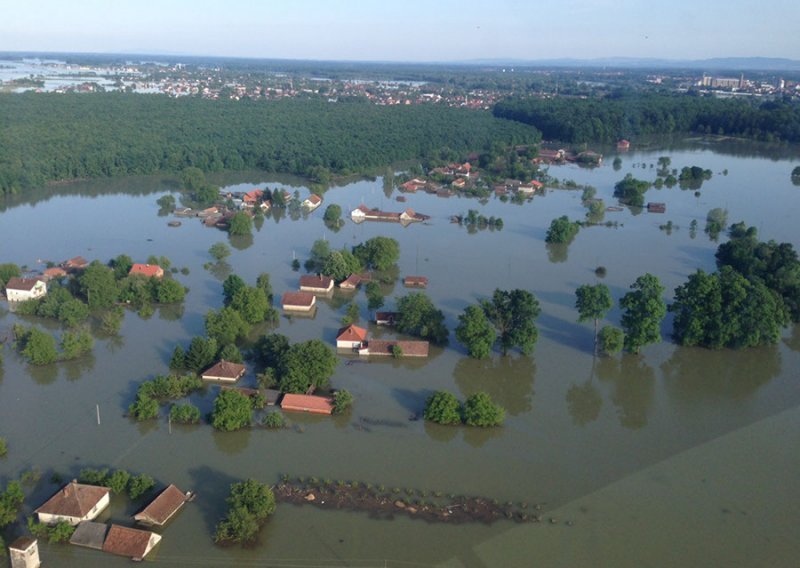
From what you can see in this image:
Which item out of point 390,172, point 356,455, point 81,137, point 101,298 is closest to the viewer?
point 356,455

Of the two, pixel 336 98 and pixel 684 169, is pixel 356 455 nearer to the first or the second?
pixel 684 169

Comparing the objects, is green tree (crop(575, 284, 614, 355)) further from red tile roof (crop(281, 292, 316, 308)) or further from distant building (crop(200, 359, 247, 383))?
distant building (crop(200, 359, 247, 383))

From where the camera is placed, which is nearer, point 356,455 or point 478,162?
point 356,455

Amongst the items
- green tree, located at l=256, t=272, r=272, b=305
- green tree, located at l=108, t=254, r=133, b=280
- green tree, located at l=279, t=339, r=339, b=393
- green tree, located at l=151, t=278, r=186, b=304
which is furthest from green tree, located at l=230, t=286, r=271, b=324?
green tree, located at l=108, t=254, r=133, b=280

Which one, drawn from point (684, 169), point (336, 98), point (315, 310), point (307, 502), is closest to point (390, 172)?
point (684, 169)

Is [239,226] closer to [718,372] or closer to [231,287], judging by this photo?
[231,287]

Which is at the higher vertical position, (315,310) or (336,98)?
(336,98)

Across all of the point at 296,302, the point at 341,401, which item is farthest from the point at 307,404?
the point at 296,302
